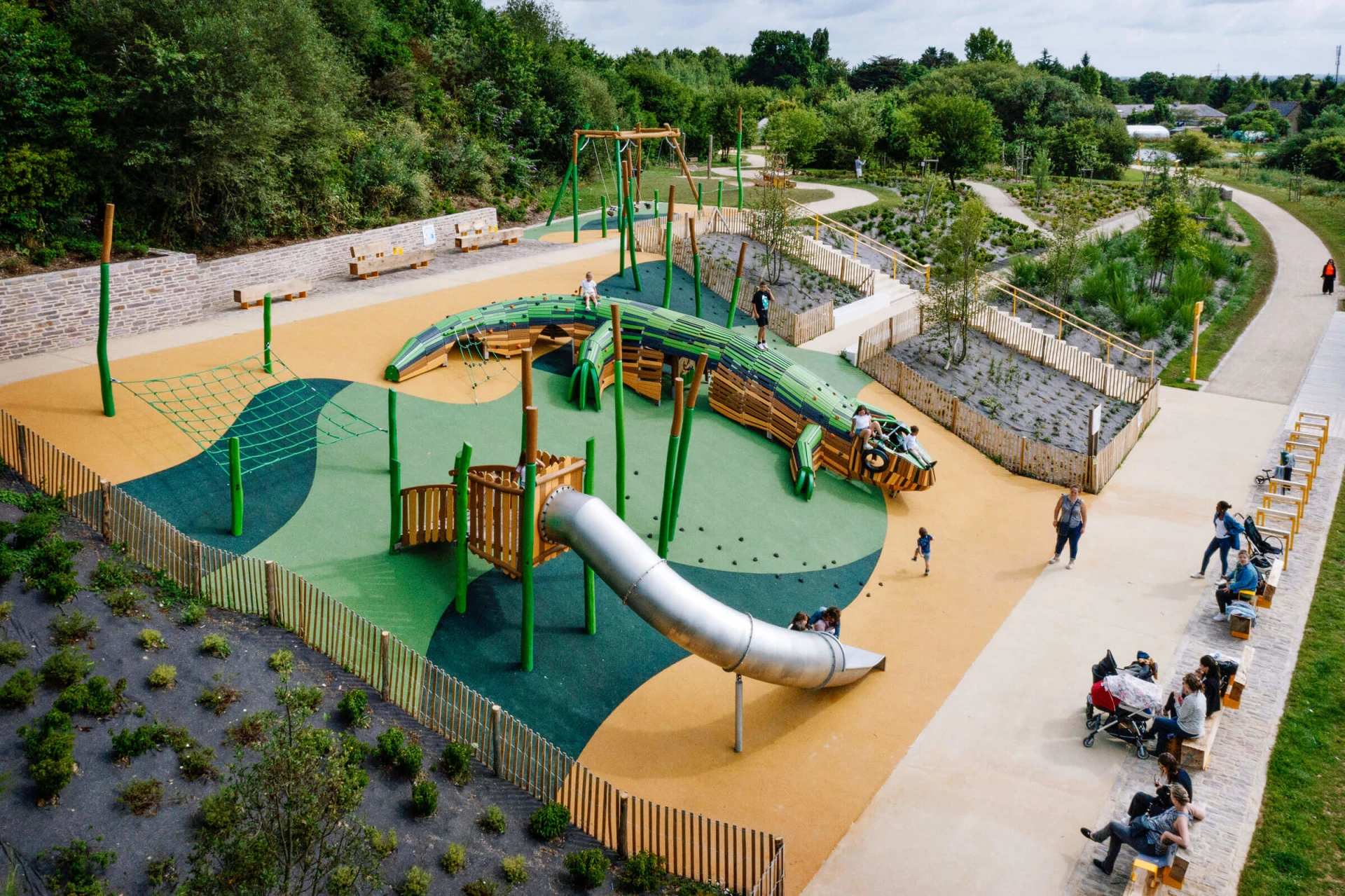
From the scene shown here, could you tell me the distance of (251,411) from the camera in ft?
63.2

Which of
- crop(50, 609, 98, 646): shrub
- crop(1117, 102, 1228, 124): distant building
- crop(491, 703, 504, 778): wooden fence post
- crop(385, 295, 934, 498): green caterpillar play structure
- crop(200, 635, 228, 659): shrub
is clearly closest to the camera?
crop(491, 703, 504, 778): wooden fence post

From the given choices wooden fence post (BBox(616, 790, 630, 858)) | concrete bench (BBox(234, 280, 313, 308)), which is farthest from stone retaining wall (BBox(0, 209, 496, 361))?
wooden fence post (BBox(616, 790, 630, 858))

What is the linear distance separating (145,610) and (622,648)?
6.52 metres

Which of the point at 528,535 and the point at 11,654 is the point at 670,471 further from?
the point at 11,654

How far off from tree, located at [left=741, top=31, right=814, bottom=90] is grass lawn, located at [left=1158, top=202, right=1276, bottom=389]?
66.0 metres

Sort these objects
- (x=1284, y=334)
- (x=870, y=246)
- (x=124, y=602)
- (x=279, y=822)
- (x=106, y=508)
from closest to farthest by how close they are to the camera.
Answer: (x=279, y=822)
(x=124, y=602)
(x=106, y=508)
(x=1284, y=334)
(x=870, y=246)

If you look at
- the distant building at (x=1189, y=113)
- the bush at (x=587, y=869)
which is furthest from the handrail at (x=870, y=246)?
the distant building at (x=1189, y=113)

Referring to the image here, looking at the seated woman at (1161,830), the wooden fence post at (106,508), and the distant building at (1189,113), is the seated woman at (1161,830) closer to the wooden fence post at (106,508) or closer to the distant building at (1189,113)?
the wooden fence post at (106,508)

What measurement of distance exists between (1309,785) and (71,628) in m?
15.6

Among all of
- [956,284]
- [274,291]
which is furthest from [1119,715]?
[274,291]

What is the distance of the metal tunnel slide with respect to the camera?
12969 mm

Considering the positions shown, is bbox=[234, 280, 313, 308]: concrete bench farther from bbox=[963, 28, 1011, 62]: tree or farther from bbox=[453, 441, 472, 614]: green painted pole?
bbox=[963, 28, 1011, 62]: tree

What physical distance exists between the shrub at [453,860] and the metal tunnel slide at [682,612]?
372 cm

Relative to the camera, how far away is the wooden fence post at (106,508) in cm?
1398
